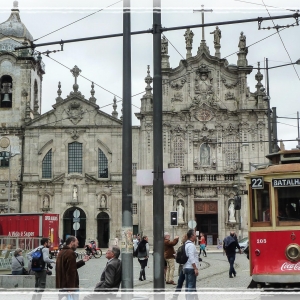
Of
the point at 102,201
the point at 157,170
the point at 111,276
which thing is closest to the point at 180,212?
the point at 102,201

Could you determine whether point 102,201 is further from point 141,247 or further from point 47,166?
point 141,247

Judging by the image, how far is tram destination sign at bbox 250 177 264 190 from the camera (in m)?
14.5

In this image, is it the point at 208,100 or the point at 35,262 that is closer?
the point at 35,262

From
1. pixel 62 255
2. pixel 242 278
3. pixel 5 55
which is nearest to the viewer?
pixel 62 255

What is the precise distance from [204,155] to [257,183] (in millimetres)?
37400

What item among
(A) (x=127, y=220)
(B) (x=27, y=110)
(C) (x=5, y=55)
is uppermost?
(C) (x=5, y=55)

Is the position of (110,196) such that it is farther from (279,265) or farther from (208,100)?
(279,265)

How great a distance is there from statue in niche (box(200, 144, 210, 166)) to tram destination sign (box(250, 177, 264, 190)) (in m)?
37.1

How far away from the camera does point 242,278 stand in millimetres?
21266

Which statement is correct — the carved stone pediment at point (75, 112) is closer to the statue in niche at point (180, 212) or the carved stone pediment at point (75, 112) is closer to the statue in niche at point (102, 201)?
the statue in niche at point (102, 201)

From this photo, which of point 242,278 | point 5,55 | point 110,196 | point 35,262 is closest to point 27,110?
point 5,55

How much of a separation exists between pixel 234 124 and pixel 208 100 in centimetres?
297

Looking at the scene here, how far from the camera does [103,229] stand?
5169 centimetres

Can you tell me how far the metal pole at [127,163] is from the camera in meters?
12.5
